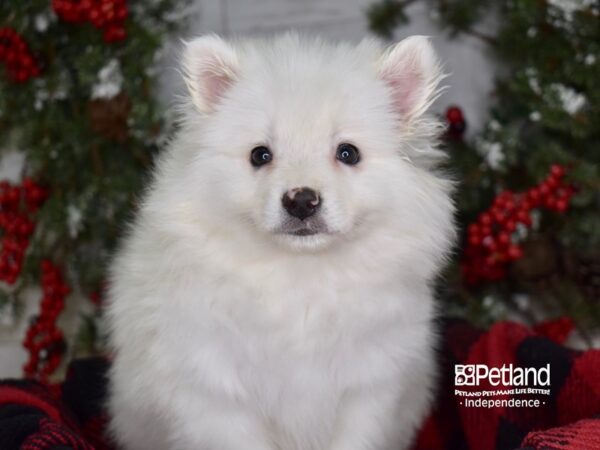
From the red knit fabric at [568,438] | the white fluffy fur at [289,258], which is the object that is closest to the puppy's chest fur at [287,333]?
the white fluffy fur at [289,258]

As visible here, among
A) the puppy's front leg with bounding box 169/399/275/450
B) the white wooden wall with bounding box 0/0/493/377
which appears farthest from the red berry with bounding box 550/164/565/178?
the puppy's front leg with bounding box 169/399/275/450

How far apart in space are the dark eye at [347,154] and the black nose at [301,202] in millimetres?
164

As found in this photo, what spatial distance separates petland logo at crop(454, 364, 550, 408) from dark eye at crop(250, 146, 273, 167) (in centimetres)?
93

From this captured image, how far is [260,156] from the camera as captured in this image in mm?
1835

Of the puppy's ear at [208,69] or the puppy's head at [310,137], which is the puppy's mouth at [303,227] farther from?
the puppy's ear at [208,69]

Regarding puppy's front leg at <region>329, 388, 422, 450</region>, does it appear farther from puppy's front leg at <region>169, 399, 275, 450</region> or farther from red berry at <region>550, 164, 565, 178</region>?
red berry at <region>550, 164, 565, 178</region>

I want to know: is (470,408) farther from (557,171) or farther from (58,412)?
(58,412)

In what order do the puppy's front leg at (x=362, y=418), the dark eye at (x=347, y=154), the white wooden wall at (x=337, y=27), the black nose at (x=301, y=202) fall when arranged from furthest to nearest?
1. the white wooden wall at (x=337, y=27)
2. the puppy's front leg at (x=362, y=418)
3. the dark eye at (x=347, y=154)
4. the black nose at (x=301, y=202)

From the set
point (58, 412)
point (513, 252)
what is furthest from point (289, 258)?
point (513, 252)

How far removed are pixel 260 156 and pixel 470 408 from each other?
99 centimetres

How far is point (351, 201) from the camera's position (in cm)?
178

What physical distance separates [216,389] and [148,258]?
38cm

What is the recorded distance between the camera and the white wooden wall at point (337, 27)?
3428 millimetres

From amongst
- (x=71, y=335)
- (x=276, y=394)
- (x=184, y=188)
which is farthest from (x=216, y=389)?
(x=71, y=335)
